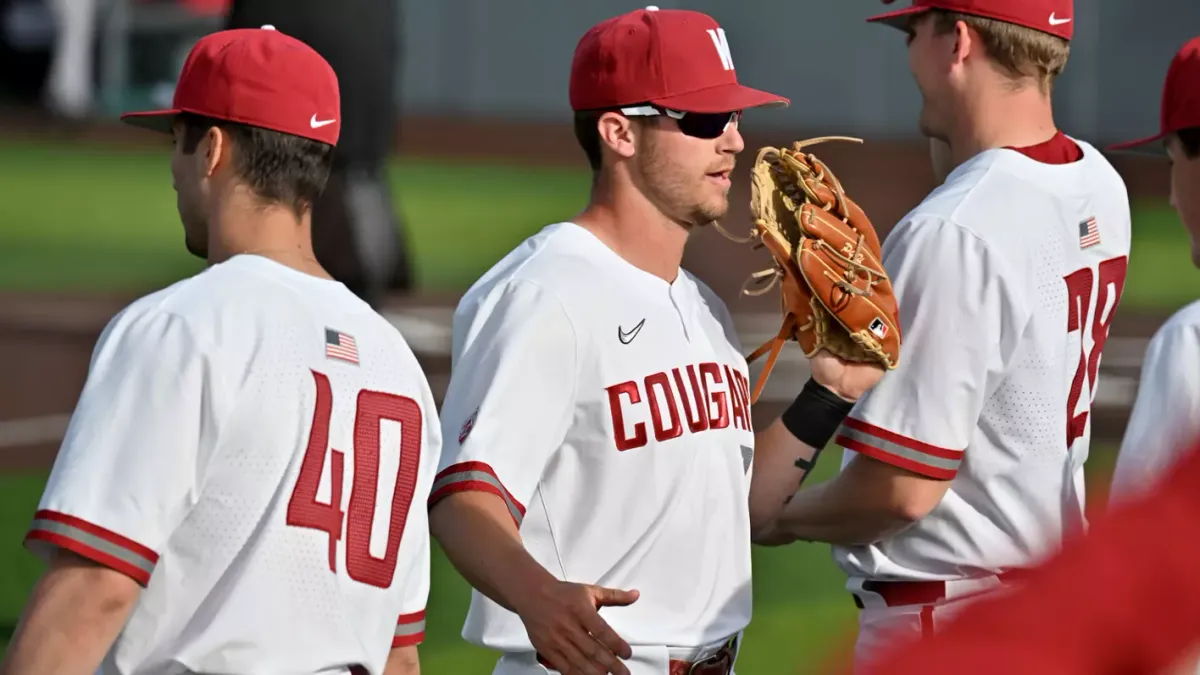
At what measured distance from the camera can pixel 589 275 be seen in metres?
3.05

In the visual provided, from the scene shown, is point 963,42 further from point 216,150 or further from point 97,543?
point 97,543

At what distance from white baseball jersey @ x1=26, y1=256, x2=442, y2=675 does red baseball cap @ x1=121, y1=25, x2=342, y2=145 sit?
26cm

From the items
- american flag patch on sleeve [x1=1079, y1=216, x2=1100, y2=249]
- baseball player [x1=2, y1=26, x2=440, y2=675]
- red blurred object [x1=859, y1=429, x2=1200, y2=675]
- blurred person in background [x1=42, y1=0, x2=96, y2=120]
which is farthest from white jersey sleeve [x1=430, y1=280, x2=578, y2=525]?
blurred person in background [x1=42, y1=0, x2=96, y2=120]

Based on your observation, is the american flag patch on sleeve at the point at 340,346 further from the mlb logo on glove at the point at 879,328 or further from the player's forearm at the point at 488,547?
the mlb logo on glove at the point at 879,328

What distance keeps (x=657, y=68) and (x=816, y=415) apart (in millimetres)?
723

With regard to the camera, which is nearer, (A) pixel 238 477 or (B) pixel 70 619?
(B) pixel 70 619

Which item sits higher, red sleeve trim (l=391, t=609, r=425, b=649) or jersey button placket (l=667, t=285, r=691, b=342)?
jersey button placket (l=667, t=285, r=691, b=342)

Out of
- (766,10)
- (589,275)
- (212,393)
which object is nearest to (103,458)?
(212,393)

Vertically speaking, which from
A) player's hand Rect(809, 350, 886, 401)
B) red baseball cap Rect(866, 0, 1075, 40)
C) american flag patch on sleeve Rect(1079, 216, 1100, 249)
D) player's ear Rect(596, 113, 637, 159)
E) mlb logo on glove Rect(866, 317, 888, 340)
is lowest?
player's hand Rect(809, 350, 886, 401)

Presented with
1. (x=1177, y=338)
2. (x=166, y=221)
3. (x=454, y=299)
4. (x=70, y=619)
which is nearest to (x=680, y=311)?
(x=1177, y=338)

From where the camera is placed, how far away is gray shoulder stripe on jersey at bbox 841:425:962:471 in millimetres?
3266

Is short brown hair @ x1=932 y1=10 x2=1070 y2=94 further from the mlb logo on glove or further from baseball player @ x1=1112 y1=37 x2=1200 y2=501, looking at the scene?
the mlb logo on glove

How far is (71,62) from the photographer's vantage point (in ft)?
109

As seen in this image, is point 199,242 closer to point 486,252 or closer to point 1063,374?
point 1063,374
